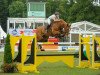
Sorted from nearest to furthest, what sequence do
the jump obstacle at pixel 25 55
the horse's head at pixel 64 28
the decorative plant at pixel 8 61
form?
the decorative plant at pixel 8 61
the jump obstacle at pixel 25 55
the horse's head at pixel 64 28

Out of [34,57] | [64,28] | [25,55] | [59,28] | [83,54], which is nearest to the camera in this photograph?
[25,55]

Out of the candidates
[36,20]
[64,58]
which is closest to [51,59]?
[64,58]

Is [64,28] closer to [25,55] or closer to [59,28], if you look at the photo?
[59,28]

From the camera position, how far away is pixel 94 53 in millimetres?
20203

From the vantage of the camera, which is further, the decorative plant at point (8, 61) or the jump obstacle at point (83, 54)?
the jump obstacle at point (83, 54)

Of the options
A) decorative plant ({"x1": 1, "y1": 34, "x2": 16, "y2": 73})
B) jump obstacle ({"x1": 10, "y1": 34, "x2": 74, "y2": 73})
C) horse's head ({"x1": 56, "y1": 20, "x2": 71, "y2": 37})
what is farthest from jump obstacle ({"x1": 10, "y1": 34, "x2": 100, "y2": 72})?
horse's head ({"x1": 56, "y1": 20, "x2": 71, "y2": 37})

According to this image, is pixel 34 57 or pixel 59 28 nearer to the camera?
pixel 34 57

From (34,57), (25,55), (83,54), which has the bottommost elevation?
(83,54)

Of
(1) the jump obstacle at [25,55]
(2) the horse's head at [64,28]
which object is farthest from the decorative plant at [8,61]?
(2) the horse's head at [64,28]

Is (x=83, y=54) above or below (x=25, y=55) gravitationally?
below

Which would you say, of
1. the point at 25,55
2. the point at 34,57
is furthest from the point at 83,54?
the point at 25,55

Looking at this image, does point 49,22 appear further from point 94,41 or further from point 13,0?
point 13,0

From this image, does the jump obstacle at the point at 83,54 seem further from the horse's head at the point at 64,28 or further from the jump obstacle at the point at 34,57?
the horse's head at the point at 64,28

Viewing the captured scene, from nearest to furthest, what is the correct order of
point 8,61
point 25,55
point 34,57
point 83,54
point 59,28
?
point 8,61, point 25,55, point 34,57, point 83,54, point 59,28
